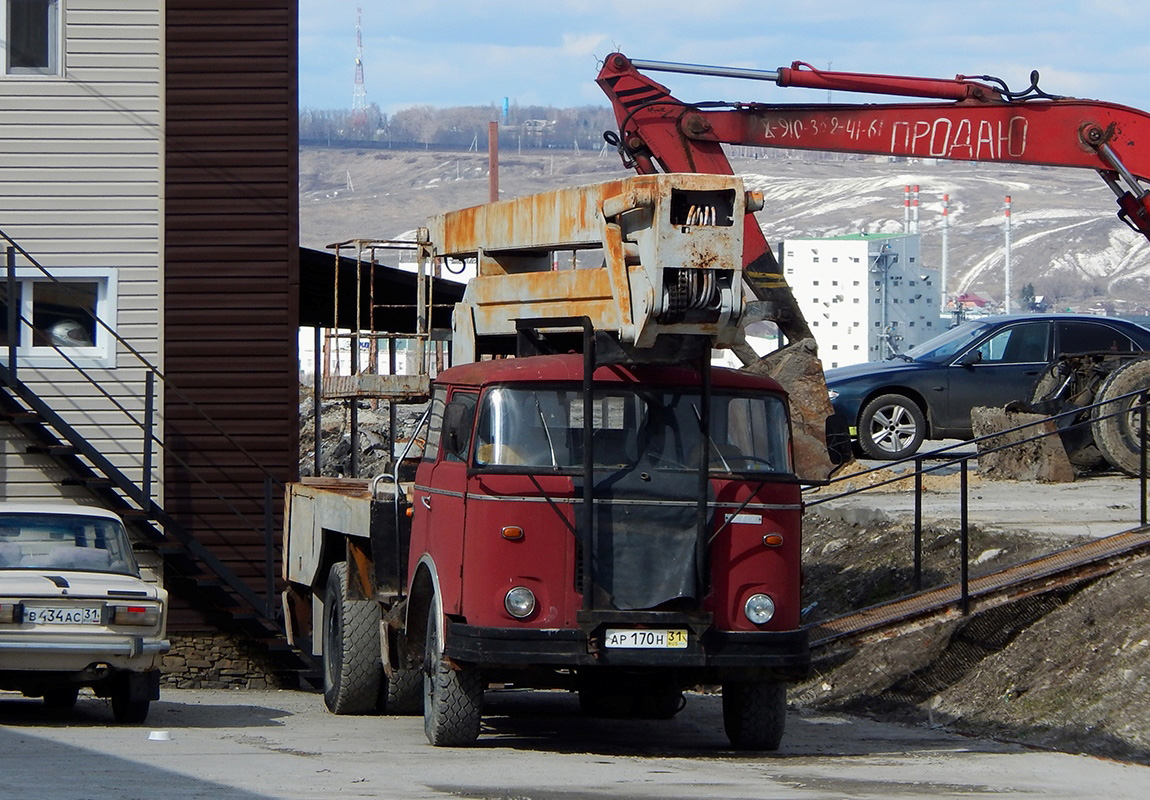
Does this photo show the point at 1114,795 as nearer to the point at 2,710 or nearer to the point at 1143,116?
the point at 2,710

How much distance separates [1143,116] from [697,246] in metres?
10.3

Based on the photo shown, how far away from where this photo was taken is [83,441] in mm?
14773

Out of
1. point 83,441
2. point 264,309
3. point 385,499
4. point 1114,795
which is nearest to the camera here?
point 1114,795

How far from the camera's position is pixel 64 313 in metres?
15.7

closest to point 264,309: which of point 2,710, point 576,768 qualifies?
Answer: point 2,710

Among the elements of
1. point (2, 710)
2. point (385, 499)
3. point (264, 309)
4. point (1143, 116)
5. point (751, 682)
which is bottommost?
point (2, 710)

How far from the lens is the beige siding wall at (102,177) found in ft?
51.3

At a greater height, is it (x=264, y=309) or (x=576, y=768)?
(x=264, y=309)

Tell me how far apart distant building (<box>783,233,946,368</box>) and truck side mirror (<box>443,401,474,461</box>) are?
71.5 m

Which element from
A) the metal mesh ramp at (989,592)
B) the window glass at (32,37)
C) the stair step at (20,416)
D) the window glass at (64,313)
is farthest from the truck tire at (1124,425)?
the window glass at (32,37)

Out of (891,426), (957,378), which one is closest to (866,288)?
(957,378)

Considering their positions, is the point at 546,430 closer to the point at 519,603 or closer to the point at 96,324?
the point at 519,603

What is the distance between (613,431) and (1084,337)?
1270cm

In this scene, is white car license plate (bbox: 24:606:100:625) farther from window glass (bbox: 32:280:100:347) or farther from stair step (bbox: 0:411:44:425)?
→ window glass (bbox: 32:280:100:347)
